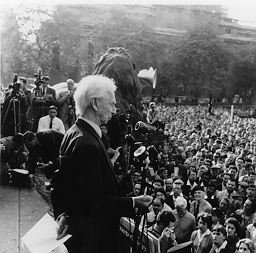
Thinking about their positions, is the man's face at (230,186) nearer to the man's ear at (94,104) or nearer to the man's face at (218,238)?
the man's face at (218,238)

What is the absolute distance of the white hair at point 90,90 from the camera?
276 cm

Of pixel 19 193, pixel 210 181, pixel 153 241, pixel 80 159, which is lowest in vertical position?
pixel 210 181

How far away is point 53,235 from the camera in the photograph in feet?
9.53

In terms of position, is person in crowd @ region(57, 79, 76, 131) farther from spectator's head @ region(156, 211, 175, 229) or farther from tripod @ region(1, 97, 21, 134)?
spectator's head @ region(156, 211, 175, 229)

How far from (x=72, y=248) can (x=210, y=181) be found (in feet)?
19.8

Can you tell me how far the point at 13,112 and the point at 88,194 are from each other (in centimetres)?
585

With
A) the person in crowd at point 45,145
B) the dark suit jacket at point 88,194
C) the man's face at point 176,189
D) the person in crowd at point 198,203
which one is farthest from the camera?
the man's face at point 176,189

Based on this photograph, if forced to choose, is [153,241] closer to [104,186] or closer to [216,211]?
[104,186]

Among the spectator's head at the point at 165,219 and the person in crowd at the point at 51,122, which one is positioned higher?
the person in crowd at the point at 51,122

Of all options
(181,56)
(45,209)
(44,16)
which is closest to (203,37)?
(181,56)

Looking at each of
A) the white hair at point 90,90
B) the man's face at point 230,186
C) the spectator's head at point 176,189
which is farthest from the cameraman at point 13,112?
the white hair at point 90,90

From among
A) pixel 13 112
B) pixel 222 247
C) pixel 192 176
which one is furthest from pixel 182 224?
pixel 13 112

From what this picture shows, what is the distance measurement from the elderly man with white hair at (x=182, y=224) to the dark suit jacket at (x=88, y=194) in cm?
341

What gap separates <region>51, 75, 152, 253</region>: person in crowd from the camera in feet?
8.59
